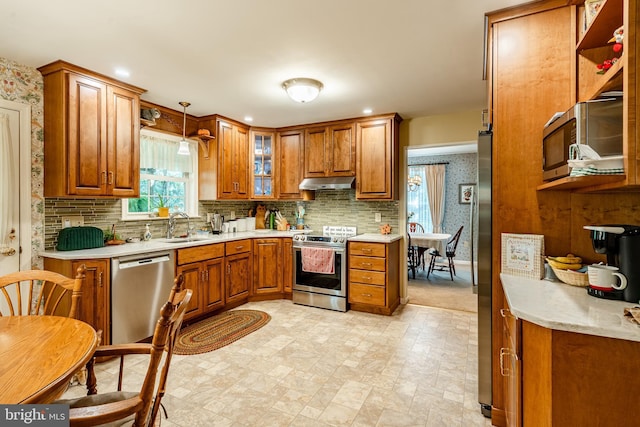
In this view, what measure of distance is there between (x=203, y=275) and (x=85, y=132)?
177 centimetres

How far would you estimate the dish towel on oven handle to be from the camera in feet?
12.8

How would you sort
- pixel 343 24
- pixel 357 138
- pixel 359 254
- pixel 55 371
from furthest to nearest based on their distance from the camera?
1. pixel 357 138
2. pixel 359 254
3. pixel 343 24
4. pixel 55 371

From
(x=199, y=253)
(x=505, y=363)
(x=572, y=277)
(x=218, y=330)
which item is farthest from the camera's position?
(x=199, y=253)

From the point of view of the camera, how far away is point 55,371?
1033mm

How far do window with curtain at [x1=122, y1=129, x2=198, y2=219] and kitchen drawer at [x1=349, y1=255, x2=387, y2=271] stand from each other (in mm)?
2241

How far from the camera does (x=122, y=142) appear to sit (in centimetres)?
297

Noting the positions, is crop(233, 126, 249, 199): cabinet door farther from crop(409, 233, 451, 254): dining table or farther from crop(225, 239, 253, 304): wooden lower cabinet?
crop(409, 233, 451, 254): dining table

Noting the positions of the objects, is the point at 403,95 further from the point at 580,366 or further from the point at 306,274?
the point at 580,366

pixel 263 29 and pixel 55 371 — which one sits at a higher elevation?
pixel 263 29

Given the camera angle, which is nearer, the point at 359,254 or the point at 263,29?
the point at 263,29

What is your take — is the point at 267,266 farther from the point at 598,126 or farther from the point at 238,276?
the point at 598,126

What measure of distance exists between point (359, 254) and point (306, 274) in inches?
31.8

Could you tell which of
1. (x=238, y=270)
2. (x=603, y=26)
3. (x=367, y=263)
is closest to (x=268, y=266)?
(x=238, y=270)

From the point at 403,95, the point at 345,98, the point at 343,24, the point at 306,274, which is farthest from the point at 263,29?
the point at 306,274
